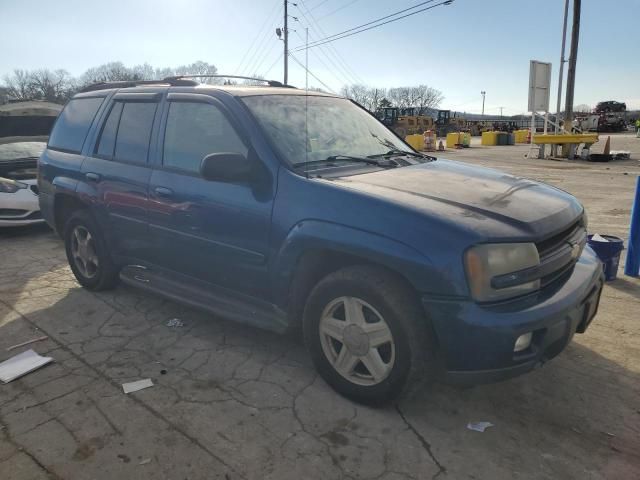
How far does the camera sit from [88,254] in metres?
4.59

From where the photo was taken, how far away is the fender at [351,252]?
2.39 meters

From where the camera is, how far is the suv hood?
2521mm

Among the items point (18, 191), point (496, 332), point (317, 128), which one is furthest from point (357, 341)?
point (18, 191)

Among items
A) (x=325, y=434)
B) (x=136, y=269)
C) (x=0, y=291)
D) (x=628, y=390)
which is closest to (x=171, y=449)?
(x=325, y=434)

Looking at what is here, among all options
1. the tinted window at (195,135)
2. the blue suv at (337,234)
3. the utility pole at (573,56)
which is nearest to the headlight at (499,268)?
the blue suv at (337,234)

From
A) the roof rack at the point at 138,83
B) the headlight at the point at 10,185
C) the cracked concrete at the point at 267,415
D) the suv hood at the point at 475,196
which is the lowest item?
the cracked concrete at the point at 267,415

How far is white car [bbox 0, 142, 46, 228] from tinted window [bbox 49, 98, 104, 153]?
7.22 ft

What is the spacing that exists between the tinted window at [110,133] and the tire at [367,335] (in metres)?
2.46

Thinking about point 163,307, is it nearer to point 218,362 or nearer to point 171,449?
point 218,362

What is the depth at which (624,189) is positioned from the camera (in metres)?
10.9

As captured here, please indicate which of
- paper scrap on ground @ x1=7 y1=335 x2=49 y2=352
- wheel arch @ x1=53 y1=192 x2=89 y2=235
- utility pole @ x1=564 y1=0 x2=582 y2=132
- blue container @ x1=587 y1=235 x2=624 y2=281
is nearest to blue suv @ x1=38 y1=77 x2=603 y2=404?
wheel arch @ x1=53 y1=192 x2=89 y2=235

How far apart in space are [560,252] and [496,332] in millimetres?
A: 727

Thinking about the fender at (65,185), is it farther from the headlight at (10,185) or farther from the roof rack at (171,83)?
the headlight at (10,185)

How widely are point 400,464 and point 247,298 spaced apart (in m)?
1.43
